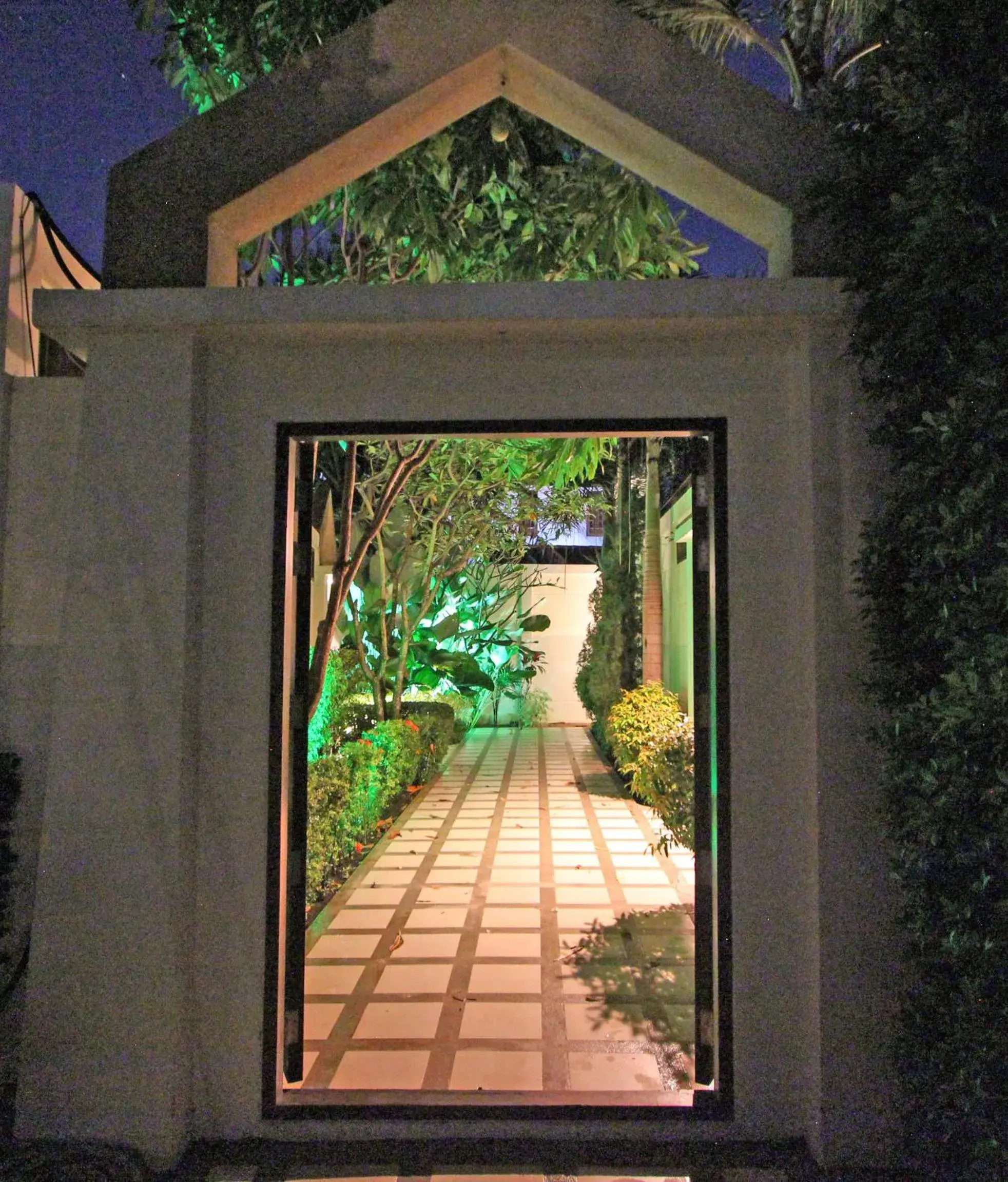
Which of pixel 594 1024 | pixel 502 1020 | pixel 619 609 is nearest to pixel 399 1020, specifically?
pixel 502 1020

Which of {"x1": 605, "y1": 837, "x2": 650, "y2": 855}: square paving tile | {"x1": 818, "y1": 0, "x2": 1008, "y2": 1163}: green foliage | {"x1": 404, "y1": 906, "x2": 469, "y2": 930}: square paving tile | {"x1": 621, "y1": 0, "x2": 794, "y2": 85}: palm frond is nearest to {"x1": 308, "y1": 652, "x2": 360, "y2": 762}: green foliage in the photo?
→ {"x1": 404, "y1": 906, "x2": 469, "y2": 930}: square paving tile

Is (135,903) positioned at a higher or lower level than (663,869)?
higher

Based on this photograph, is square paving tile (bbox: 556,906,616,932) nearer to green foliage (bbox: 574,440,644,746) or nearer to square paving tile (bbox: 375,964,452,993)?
square paving tile (bbox: 375,964,452,993)

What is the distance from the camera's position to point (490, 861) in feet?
24.3

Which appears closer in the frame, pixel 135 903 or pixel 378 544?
pixel 135 903

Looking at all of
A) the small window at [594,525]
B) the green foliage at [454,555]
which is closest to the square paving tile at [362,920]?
the green foliage at [454,555]

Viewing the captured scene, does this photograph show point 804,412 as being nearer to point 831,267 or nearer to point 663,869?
point 831,267

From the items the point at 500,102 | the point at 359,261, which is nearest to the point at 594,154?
the point at 500,102

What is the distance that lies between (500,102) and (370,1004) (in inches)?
214

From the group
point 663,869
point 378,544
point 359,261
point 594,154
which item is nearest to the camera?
point 594,154

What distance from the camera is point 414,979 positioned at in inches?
193

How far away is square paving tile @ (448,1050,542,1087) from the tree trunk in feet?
26.7

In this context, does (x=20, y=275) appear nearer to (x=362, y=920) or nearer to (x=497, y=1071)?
(x=497, y=1071)

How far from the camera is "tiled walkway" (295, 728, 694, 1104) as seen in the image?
379 cm
